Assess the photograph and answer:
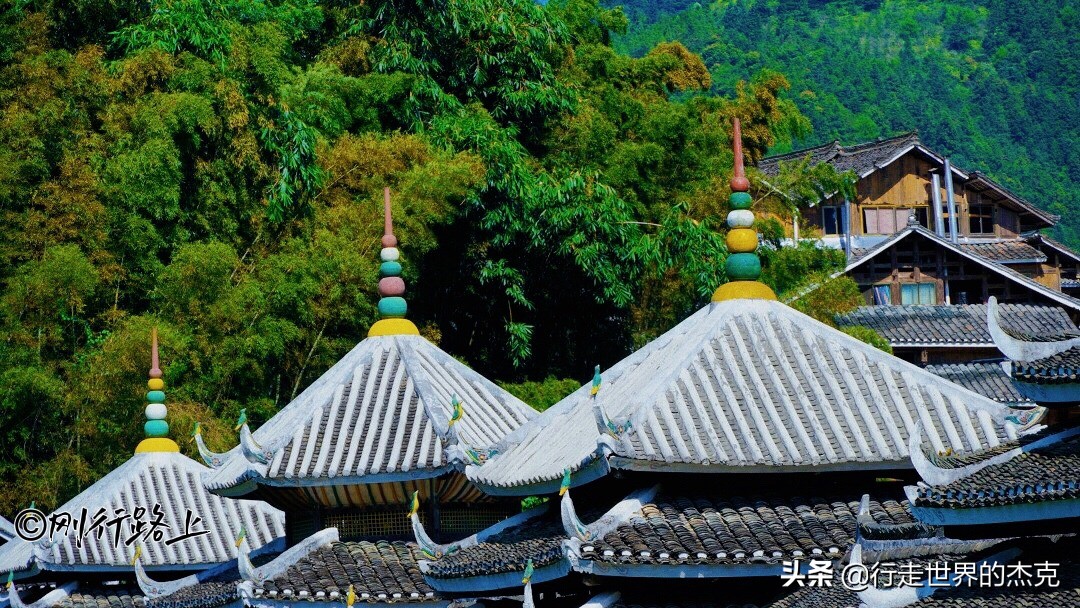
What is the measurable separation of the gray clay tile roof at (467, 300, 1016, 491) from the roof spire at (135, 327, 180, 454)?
23.1ft

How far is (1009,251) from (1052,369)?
3429cm

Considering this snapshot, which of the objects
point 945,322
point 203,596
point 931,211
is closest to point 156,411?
point 203,596

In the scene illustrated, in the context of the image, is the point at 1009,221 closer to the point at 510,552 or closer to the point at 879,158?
the point at 879,158

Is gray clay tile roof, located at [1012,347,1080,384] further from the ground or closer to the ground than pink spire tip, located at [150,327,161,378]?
closer to the ground

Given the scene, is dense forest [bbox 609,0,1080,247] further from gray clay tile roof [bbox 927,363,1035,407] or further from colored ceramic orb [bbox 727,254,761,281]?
colored ceramic orb [bbox 727,254,761,281]

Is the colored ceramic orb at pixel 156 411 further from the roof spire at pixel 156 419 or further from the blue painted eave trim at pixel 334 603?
the blue painted eave trim at pixel 334 603

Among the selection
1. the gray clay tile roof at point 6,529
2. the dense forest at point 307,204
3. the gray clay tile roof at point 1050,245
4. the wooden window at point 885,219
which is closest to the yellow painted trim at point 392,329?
the dense forest at point 307,204

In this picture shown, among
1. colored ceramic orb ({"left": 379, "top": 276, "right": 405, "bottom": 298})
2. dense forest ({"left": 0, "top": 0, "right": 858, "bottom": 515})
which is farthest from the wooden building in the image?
colored ceramic orb ({"left": 379, "top": 276, "right": 405, "bottom": 298})

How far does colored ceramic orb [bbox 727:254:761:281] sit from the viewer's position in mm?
13828

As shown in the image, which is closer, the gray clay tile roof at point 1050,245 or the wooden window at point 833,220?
the wooden window at point 833,220

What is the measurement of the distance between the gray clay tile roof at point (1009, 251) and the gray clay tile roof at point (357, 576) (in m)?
30.2

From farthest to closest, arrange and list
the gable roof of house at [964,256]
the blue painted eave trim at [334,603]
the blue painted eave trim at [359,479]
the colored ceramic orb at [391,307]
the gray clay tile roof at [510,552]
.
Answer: the gable roof of house at [964,256], the colored ceramic orb at [391,307], the blue painted eave trim at [359,479], the blue painted eave trim at [334,603], the gray clay tile roof at [510,552]

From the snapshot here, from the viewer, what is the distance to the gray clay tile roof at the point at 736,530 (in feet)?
37.3

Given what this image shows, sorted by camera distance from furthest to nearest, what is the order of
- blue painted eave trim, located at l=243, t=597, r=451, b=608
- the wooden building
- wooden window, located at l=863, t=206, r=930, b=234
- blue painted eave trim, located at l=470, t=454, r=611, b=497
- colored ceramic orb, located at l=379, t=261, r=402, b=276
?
wooden window, located at l=863, t=206, r=930, b=234, the wooden building, colored ceramic orb, located at l=379, t=261, r=402, b=276, blue painted eave trim, located at l=243, t=597, r=451, b=608, blue painted eave trim, located at l=470, t=454, r=611, b=497
